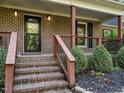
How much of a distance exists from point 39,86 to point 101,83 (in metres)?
2.29

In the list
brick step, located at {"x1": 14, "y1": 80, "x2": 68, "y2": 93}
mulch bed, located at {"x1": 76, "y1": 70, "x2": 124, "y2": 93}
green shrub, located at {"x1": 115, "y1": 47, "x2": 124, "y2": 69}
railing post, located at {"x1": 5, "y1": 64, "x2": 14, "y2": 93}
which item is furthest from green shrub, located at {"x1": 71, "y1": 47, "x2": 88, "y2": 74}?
railing post, located at {"x1": 5, "y1": 64, "x2": 14, "y2": 93}

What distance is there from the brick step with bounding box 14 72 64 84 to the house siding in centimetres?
350

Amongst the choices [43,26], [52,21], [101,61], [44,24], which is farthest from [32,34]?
[101,61]

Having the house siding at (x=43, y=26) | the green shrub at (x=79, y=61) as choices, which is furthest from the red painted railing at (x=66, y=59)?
the house siding at (x=43, y=26)

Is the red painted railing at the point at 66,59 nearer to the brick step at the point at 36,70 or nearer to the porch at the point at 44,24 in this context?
the porch at the point at 44,24

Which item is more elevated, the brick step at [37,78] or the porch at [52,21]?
the porch at [52,21]

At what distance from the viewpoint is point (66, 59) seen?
7230mm

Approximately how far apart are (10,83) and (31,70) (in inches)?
57.4

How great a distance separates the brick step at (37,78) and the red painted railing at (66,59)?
356mm

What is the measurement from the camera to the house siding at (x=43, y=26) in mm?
9423

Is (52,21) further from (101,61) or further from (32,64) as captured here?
(32,64)

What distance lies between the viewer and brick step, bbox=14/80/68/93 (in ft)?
17.7

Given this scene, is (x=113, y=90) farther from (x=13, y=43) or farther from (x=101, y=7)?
(x=101, y=7)

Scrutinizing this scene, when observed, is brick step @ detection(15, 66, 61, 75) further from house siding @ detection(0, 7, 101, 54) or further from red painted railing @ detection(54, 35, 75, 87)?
house siding @ detection(0, 7, 101, 54)
